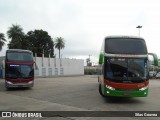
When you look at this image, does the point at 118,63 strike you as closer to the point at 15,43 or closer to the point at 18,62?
the point at 18,62

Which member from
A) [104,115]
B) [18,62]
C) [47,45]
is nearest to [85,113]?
[104,115]

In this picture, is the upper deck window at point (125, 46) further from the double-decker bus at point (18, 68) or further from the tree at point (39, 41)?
the tree at point (39, 41)

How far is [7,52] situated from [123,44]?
11280mm

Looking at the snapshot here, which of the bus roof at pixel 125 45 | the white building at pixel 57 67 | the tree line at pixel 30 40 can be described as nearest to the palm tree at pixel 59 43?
the tree line at pixel 30 40

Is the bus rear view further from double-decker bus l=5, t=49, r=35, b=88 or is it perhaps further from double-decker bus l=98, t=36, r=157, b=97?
double-decker bus l=5, t=49, r=35, b=88

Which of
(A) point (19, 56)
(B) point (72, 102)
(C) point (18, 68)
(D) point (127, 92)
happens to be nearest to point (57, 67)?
(A) point (19, 56)

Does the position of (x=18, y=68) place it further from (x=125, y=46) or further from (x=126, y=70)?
(x=126, y=70)

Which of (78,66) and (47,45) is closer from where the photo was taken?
(78,66)

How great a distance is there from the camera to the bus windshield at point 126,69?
12094 millimetres

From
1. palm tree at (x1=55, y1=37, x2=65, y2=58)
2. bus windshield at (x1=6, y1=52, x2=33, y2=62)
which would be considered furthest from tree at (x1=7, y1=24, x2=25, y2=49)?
bus windshield at (x1=6, y1=52, x2=33, y2=62)

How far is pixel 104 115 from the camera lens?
9.32 m

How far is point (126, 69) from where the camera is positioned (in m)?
12.2

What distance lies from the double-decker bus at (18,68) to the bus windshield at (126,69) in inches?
387

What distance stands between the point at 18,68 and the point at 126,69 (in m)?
10.9
